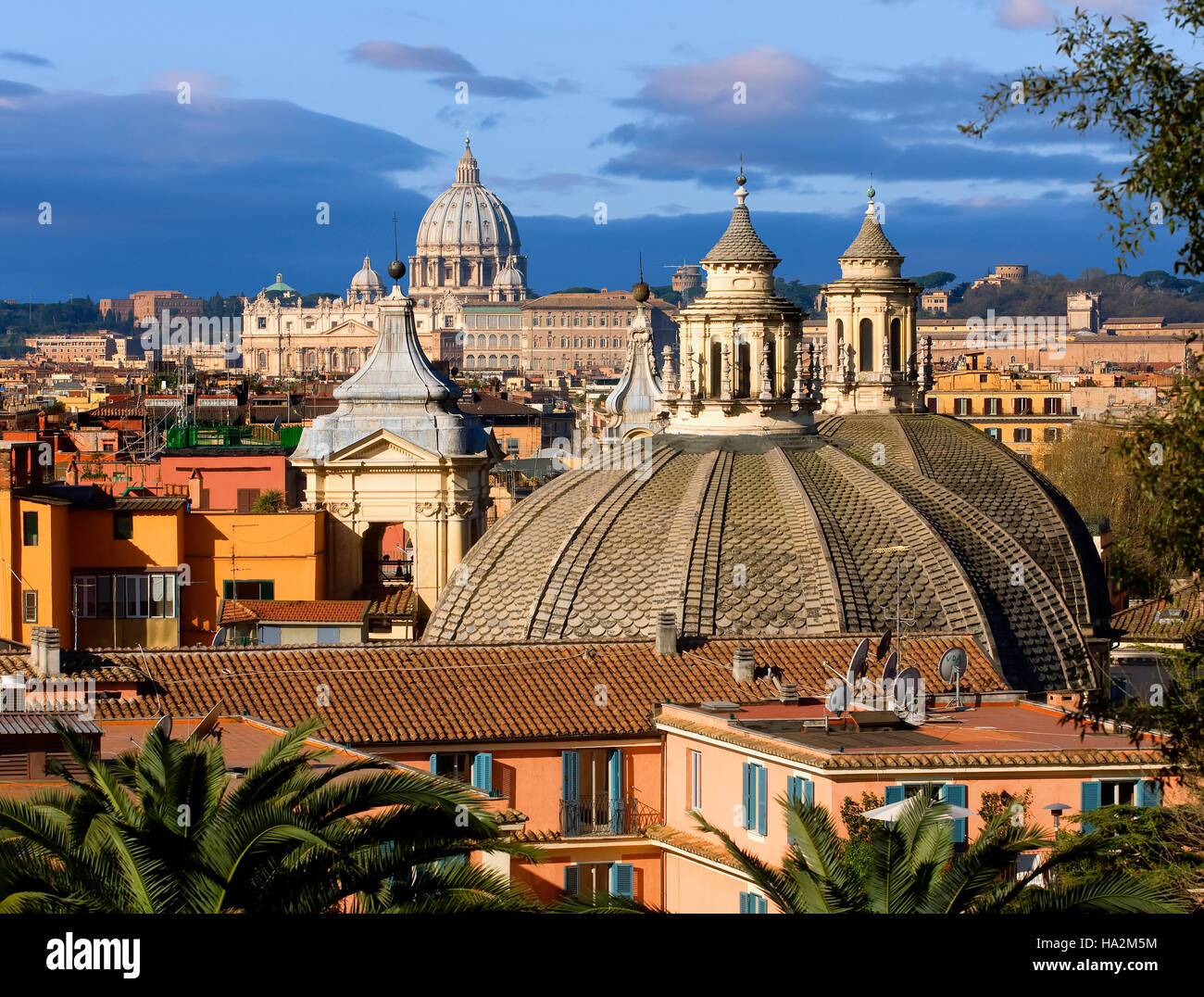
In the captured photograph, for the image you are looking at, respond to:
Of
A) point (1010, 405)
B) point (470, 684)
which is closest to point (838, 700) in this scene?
point (470, 684)

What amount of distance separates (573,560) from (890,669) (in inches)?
269

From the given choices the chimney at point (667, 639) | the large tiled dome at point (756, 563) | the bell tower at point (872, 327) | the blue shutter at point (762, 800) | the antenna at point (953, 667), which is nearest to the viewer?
the blue shutter at point (762, 800)

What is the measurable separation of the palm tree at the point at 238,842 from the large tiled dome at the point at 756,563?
1306cm

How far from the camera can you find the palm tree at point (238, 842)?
11586mm

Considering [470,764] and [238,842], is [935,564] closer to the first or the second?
[470,764]

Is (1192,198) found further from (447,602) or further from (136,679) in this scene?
(447,602)

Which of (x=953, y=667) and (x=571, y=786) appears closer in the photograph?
(x=571, y=786)

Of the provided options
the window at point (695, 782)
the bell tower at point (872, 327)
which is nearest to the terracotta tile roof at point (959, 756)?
the window at point (695, 782)

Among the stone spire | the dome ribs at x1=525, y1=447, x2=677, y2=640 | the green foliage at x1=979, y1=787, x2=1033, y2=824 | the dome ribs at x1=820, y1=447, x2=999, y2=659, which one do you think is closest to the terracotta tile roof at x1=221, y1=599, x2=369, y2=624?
the stone spire

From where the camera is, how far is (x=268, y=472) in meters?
46.4

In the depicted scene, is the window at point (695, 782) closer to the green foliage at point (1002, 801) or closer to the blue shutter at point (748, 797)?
the blue shutter at point (748, 797)

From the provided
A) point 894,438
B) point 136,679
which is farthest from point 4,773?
point 894,438

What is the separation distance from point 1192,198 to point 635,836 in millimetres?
10962

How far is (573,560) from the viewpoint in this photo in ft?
92.9
